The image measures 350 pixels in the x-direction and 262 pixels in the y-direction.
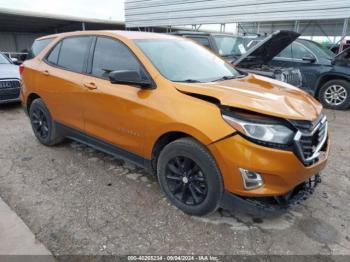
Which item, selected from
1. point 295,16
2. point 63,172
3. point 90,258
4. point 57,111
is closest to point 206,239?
point 90,258

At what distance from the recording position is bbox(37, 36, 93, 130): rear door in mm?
3807

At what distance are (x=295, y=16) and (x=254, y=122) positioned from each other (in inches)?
388

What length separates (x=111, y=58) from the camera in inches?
138

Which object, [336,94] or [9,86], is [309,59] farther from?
[9,86]

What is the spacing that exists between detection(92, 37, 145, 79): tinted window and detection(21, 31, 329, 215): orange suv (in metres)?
0.01

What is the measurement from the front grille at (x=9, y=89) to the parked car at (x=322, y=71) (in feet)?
19.7

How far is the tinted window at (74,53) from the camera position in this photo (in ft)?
12.6

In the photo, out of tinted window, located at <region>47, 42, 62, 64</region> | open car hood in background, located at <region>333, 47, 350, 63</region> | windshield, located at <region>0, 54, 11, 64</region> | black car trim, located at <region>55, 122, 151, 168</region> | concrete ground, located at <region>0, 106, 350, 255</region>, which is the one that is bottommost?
concrete ground, located at <region>0, 106, 350, 255</region>

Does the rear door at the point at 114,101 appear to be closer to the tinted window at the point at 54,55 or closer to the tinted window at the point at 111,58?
the tinted window at the point at 111,58

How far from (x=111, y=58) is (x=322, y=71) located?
6.11 metres

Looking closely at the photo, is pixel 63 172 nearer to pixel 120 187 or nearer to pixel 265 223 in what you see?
pixel 120 187

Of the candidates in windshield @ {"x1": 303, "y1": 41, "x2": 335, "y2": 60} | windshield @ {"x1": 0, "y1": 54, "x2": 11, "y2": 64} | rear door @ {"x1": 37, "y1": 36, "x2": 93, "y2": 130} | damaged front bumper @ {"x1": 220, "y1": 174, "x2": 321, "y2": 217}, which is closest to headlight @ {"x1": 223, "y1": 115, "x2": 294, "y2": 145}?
damaged front bumper @ {"x1": 220, "y1": 174, "x2": 321, "y2": 217}

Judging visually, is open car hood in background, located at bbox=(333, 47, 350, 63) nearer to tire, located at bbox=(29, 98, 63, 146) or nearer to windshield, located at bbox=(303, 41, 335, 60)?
windshield, located at bbox=(303, 41, 335, 60)

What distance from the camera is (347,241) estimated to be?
266 cm
